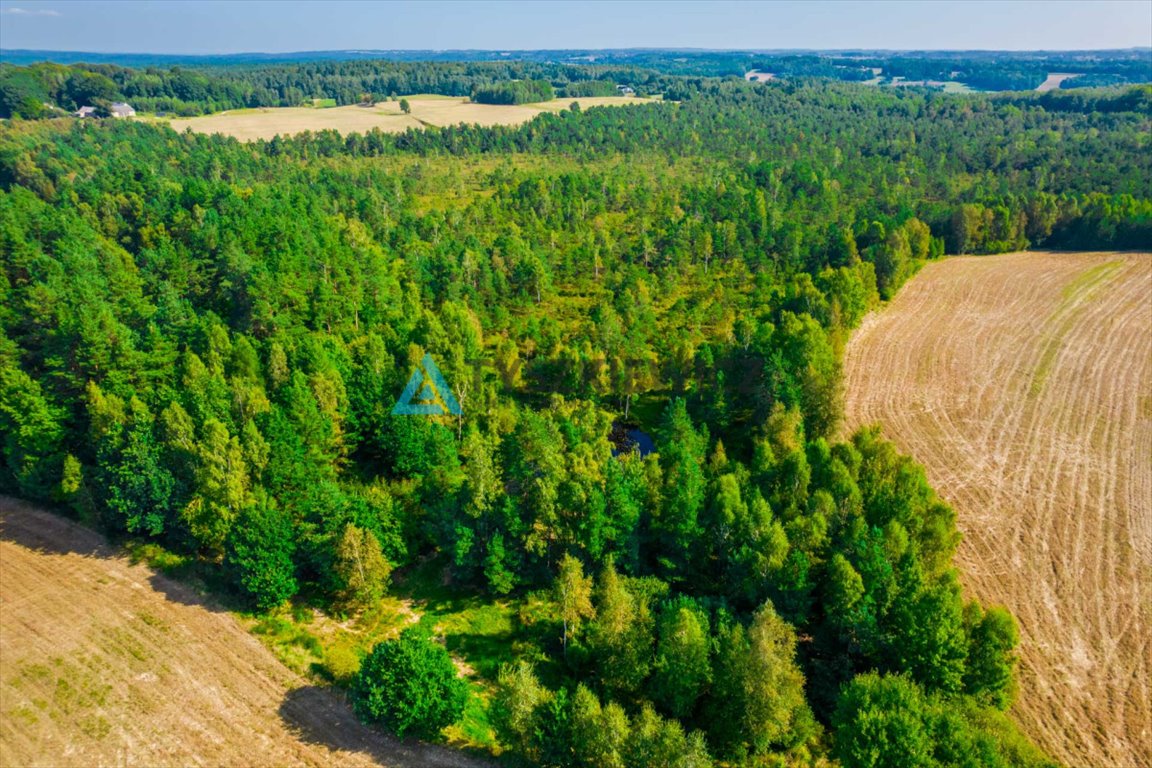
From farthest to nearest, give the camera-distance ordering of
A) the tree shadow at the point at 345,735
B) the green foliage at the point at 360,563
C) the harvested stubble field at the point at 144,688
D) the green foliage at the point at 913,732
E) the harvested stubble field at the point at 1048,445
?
the green foliage at the point at 360,563 → the harvested stubble field at the point at 1048,445 → the harvested stubble field at the point at 144,688 → the tree shadow at the point at 345,735 → the green foliage at the point at 913,732

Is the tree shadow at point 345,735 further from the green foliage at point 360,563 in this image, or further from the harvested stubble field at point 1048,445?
the harvested stubble field at point 1048,445

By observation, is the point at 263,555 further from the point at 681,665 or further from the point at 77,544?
the point at 681,665

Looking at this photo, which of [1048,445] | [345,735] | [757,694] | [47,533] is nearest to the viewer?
[757,694]

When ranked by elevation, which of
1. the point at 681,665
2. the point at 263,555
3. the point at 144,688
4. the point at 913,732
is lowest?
the point at 144,688

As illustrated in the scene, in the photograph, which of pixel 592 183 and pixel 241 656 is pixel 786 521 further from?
pixel 592 183

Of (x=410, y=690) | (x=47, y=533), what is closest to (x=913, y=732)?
(x=410, y=690)

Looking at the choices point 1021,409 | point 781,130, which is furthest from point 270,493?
point 781,130

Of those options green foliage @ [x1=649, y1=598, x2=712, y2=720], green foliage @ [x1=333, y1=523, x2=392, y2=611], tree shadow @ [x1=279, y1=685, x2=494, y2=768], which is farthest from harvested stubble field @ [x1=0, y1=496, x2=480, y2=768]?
green foliage @ [x1=649, y1=598, x2=712, y2=720]

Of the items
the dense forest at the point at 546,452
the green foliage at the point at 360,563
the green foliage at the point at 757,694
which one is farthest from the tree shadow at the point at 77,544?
the green foliage at the point at 757,694
